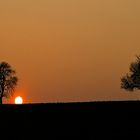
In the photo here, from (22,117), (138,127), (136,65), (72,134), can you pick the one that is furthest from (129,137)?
(136,65)

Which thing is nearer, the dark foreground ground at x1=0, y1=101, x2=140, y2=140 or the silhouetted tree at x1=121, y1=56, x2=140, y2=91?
the dark foreground ground at x1=0, y1=101, x2=140, y2=140

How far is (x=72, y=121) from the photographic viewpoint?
27.6 m

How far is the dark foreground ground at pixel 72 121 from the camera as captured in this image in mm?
26219

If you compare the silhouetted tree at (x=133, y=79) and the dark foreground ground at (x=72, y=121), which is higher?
the silhouetted tree at (x=133, y=79)

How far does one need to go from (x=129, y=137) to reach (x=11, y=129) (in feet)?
20.8

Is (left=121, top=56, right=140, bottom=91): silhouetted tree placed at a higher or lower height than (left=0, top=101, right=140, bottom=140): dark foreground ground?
higher

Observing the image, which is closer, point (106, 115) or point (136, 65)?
point (106, 115)

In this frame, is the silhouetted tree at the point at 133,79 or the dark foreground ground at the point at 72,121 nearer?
the dark foreground ground at the point at 72,121

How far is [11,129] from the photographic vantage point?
27.8 m

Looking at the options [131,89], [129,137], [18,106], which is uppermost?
[131,89]

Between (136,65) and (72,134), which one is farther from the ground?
(136,65)

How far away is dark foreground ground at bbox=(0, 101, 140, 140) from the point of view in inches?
1032

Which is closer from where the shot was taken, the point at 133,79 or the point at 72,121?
the point at 72,121

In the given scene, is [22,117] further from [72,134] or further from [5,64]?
[5,64]
